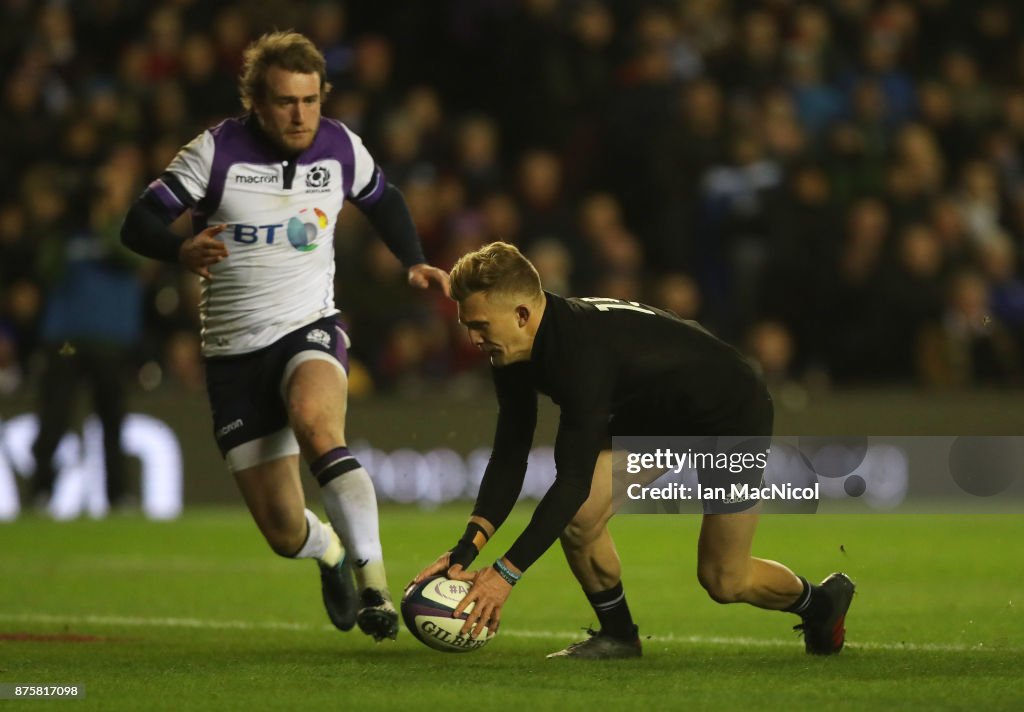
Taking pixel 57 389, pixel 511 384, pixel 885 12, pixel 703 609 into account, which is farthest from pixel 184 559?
pixel 885 12

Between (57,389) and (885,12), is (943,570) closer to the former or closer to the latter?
(57,389)

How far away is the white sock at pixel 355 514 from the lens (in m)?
6.88

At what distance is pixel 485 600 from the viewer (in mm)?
5789

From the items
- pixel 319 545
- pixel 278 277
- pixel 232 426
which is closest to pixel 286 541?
pixel 319 545

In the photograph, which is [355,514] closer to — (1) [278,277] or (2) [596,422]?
(1) [278,277]

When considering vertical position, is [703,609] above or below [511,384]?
below

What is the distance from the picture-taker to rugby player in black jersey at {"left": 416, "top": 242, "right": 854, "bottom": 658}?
585 cm

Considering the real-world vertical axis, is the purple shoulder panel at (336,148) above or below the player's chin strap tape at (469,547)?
above

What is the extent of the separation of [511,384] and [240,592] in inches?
145

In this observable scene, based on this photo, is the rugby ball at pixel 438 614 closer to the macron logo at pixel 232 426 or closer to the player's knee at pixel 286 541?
the player's knee at pixel 286 541

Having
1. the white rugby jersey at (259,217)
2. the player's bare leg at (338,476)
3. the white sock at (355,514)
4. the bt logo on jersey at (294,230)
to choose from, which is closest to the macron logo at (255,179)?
the white rugby jersey at (259,217)

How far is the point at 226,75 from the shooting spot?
1595 centimetres

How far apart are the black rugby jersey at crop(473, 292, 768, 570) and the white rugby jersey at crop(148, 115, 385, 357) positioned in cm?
148

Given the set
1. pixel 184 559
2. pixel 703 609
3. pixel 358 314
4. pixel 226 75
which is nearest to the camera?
pixel 703 609
